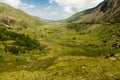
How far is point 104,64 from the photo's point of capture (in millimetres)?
141875

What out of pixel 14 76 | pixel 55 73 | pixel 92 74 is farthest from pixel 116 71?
pixel 14 76

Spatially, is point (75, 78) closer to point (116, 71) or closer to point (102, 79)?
point (102, 79)

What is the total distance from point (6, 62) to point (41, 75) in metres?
69.8

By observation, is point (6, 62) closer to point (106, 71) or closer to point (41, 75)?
point (41, 75)

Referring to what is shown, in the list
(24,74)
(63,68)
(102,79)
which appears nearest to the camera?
(102,79)

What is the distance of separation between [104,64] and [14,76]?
181 feet

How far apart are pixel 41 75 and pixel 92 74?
27.6m

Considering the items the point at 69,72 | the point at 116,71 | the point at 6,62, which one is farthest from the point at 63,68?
the point at 6,62

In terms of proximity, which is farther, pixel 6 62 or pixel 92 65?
pixel 6 62

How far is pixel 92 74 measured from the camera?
399 ft

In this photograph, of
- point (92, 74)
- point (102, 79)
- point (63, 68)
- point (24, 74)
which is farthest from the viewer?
point (63, 68)

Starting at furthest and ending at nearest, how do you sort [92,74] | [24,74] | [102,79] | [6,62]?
1. [6,62]
2. [24,74]
3. [92,74]
4. [102,79]

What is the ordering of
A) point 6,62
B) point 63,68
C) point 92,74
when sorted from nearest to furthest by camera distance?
point 92,74, point 63,68, point 6,62

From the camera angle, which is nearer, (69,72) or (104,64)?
(69,72)
